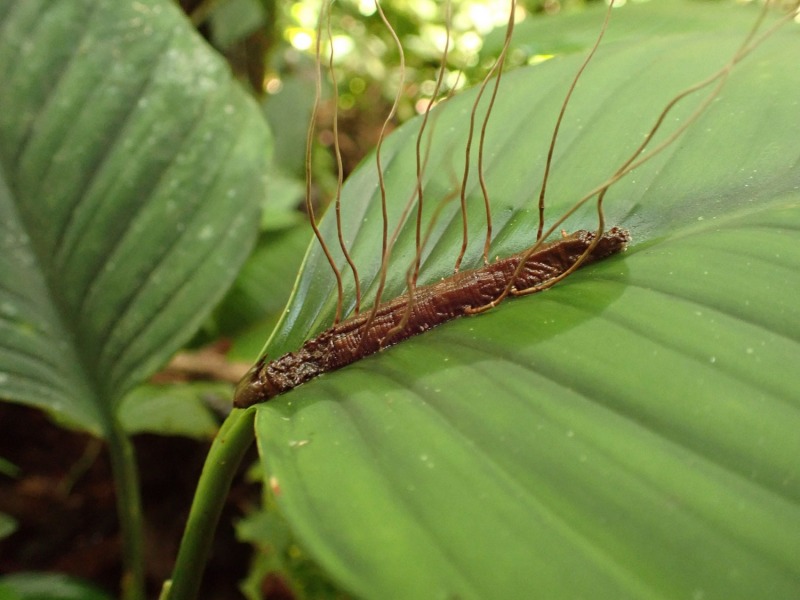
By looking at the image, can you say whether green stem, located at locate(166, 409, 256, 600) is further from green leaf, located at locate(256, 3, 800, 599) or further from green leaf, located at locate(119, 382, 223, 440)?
green leaf, located at locate(119, 382, 223, 440)

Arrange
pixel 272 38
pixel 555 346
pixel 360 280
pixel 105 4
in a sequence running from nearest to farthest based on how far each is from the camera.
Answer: pixel 555 346 < pixel 360 280 < pixel 105 4 < pixel 272 38

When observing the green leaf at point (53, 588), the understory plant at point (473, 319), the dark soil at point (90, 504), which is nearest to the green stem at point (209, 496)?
the understory plant at point (473, 319)

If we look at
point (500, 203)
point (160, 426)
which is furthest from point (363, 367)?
point (160, 426)

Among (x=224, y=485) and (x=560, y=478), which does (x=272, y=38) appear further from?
(x=560, y=478)

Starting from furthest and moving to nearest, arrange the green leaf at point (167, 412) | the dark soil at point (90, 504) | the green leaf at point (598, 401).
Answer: the dark soil at point (90, 504) → the green leaf at point (167, 412) → the green leaf at point (598, 401)

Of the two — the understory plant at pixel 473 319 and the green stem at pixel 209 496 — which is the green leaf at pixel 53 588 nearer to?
the understory plant at pixel 473 319

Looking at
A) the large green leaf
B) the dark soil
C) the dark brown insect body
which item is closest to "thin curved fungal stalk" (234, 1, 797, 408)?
the dark brown insect body
